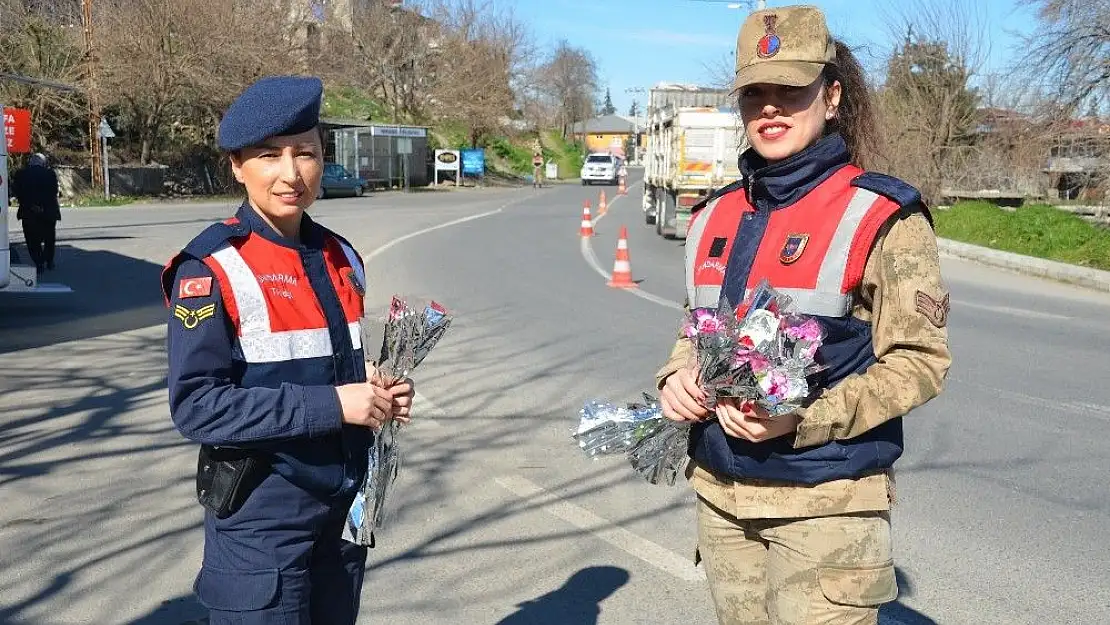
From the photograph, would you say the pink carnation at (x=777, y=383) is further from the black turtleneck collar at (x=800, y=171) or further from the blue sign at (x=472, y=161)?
the blue sign at (x=472, y=161)

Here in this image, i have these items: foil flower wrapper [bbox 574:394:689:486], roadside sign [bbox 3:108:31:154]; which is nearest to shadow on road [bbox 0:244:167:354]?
roadside sign [bbox 3:108:31:154]

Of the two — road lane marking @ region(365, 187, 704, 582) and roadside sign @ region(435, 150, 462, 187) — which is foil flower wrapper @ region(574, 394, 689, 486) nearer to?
road lane marking @ region(365, 187, 704, 582)

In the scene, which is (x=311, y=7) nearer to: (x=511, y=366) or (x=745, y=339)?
(x=511, y=366)

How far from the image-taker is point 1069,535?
4.71 meters

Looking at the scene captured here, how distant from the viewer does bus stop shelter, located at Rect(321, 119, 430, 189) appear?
4388cm

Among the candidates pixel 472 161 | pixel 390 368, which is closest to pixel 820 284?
pixel 390 368

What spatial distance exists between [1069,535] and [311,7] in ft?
151

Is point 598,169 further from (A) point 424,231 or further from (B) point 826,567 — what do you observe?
(B) point 826,567

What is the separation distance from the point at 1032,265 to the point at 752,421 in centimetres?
1611

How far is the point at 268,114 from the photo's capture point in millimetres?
2275

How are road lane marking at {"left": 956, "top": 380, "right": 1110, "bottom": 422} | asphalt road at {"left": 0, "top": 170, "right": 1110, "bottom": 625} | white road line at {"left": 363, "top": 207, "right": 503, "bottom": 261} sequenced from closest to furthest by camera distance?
asphalt road at {"left": 0, "top": 170, "right": 1110, "bottom": 625} < road lane marking at {"left": 956, "top": 380, "right": 1110, "bottom": 422} < white road line at {"left": 363, "top": 207, "right": 503, "bottom": 261}

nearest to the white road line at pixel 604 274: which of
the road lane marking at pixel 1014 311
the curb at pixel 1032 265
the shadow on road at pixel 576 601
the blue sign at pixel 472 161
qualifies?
the road lane marking at pixel 1014 311

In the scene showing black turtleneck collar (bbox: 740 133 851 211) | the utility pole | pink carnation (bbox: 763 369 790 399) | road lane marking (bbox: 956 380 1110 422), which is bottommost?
road lane marking (bbox: 956 380 1110 422)

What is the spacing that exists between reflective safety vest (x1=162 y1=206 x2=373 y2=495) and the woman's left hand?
0.91 metres
